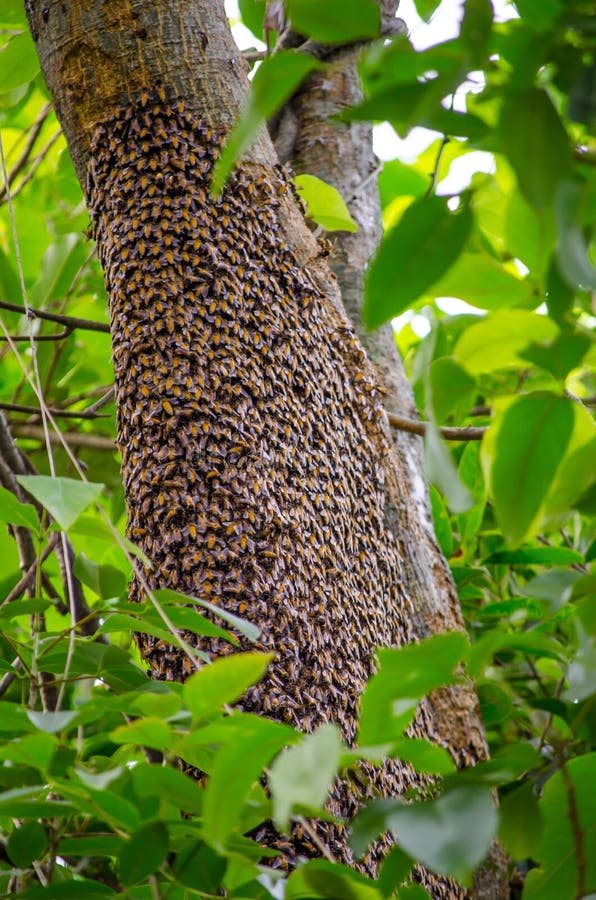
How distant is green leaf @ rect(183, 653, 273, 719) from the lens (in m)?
0.44

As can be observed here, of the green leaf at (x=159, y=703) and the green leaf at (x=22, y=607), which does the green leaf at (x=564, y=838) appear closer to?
the green leaf at (x=159, y=703)

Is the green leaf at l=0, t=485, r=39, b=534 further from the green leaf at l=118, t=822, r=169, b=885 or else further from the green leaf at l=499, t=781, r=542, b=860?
the green leaf at l=499, t=781, r=542, b=860

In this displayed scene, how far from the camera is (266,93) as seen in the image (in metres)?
0.38

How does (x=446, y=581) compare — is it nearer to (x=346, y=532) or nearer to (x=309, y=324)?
(x=346, y=532)

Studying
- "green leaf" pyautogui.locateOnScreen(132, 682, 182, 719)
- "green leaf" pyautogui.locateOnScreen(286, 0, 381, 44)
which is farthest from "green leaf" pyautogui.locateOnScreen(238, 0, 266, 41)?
"green leaf" pyautogui.locateOnScreen(132, 682, 182, 719)

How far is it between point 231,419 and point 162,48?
1.58 ft

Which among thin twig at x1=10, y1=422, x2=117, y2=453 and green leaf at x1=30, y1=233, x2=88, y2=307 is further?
thin twig at x1=10, y1=422, x2=117, y2=453

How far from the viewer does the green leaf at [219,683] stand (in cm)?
44

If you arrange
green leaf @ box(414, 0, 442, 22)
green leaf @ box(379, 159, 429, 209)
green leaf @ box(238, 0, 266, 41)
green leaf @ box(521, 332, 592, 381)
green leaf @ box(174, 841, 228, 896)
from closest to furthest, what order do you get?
green leaf @ box(521, 332, 592, 381) < green leaf @ box(174, 841, 228, 896) < green leaf @ box(414, 0, 442, 22) < green leaf @ box(238, 0, 266, 41) < green leaf @ box(379, 159, 429, 209)

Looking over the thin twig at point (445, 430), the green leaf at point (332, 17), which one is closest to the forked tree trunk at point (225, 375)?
the thin twig at point (445, 430)

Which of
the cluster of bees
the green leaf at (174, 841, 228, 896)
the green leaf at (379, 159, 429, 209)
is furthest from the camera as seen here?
the green leaf at (379, 159, 429, 209)

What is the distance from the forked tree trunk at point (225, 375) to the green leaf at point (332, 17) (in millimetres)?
561

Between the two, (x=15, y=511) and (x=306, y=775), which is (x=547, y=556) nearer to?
(x=15, y=511)

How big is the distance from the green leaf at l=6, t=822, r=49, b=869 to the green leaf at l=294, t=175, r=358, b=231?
2.88 ft
